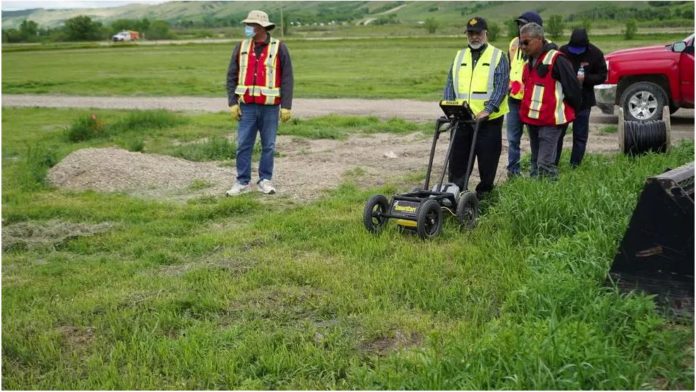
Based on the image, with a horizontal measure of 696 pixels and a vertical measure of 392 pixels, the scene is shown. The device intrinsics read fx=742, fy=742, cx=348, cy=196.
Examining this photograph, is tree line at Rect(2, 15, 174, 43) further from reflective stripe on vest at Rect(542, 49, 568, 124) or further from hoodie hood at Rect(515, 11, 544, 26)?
reflective stripe on vest at Rect(542, 49, 568, 124)

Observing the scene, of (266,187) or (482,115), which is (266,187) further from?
(482,115)

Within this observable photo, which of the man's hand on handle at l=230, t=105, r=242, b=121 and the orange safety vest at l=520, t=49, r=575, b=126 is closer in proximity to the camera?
the orange safety vest at l=520, t=49, r=575, b=126

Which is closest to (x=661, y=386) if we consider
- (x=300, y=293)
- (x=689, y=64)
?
(x=300, y=293)

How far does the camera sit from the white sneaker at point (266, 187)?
946cm

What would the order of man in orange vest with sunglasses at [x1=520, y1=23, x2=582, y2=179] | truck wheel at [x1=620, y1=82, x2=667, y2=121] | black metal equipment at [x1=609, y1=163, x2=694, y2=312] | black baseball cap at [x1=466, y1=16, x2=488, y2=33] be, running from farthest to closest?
truck wheel at [x1=620, y1=82, x2=667, y2=121]
man in orange vest with sunglasses at [x1=520, y1=23, x2=582, y2=179]
black baseball cap at [x1=466, y1=16, x2=488, y2=33]
black metal equipment at [x1=609, y1=163, x2=694, y2=312]

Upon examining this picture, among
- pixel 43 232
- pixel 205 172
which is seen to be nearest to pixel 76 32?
pixel 205 172

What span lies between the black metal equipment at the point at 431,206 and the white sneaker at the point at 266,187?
2385 millimetres

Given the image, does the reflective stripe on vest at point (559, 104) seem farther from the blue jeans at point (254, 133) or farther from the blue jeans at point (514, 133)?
the blue jeans at point (254, 133)

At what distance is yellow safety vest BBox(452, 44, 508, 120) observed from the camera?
24.8 feet

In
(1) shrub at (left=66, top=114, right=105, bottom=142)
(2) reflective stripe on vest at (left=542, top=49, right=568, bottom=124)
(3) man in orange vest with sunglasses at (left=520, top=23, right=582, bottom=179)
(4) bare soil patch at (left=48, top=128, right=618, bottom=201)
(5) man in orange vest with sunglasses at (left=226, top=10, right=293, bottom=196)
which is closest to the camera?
(3) man in orange vest with sunglasses at (left=520, top=23, right=582, bottom=179)

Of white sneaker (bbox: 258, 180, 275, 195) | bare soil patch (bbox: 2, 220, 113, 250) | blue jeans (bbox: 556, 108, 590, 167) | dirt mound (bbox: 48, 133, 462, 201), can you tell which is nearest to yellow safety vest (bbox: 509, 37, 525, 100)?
blue jeans (bbox: 556, 108, 590, 167)

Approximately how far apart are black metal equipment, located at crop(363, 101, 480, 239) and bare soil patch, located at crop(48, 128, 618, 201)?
215cm

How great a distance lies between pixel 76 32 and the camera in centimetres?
10925

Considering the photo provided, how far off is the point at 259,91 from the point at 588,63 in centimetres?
406
